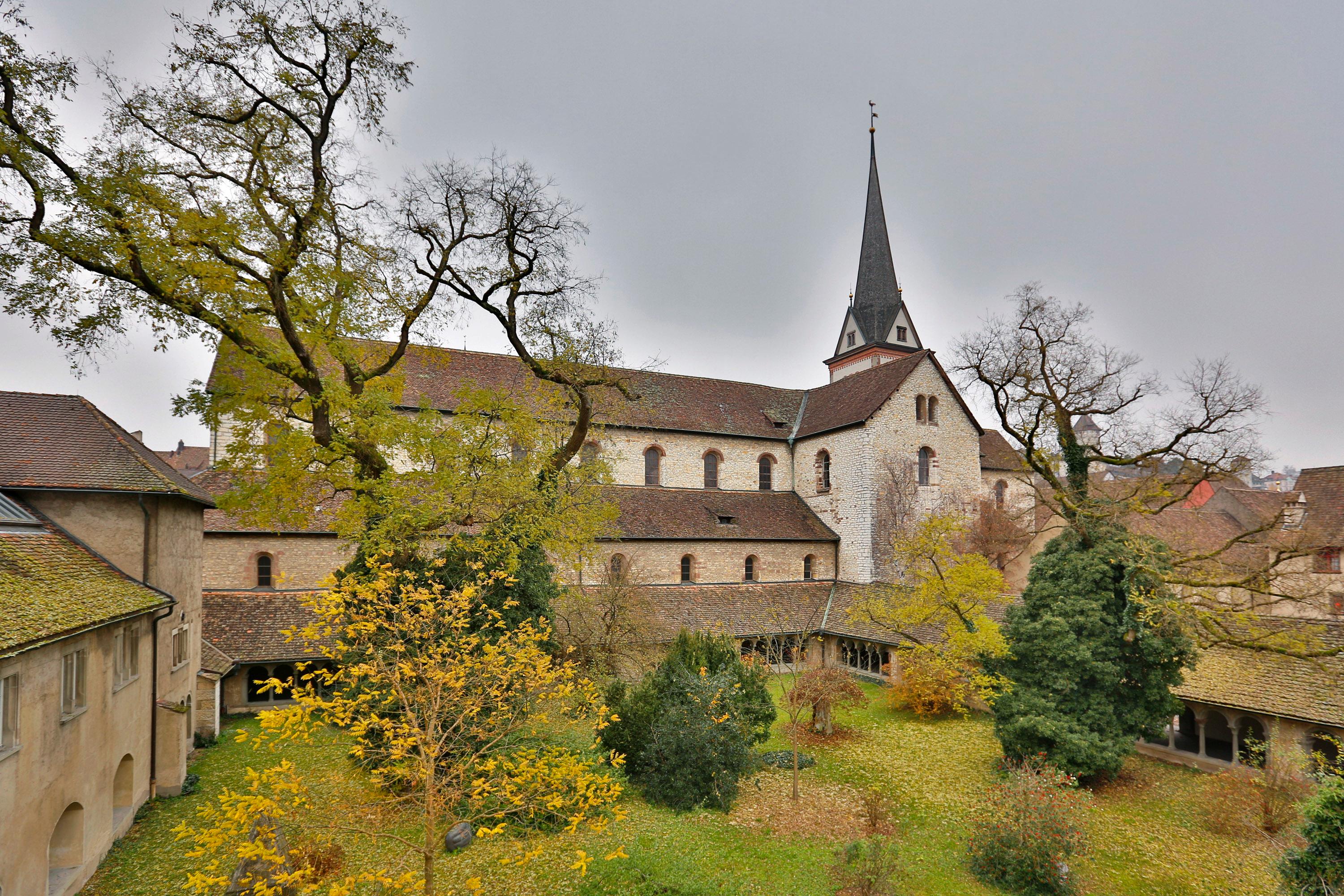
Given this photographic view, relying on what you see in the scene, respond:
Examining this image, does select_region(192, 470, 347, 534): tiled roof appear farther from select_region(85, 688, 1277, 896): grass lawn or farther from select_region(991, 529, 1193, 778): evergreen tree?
select_region(991, 529, 1193, 778): evergreen tree

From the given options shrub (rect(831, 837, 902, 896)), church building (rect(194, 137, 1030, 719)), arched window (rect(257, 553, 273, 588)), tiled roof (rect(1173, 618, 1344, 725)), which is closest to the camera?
shrub (rect(831, 837, 902, 896))

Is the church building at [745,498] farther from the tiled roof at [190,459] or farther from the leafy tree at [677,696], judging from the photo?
the tiled roof at [190,459]

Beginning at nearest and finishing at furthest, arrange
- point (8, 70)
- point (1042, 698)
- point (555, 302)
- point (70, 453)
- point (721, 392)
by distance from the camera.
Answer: point (8, 70) < point (70, 453) < point (1042, 698) < point (555, 302) < point (721, 392)

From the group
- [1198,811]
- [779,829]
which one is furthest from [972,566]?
[779,829]

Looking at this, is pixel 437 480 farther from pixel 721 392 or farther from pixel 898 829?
pixel 721 392

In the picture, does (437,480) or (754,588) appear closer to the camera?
(437,480)

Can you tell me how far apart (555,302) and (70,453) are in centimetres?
999

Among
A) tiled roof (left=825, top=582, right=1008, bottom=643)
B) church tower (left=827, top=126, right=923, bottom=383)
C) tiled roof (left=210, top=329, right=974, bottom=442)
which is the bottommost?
tiled roof (left=825, top=582, right=1008, bottom=643)

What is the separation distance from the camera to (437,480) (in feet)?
44.7

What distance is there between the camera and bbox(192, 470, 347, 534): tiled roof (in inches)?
798

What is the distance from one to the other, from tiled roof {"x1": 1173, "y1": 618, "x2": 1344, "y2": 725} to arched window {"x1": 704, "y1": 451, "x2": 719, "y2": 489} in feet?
56.5

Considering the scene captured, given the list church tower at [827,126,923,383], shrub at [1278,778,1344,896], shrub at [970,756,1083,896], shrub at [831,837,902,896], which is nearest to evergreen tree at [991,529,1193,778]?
shrub at [970,756,1083,896]

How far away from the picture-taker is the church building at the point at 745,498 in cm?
2114

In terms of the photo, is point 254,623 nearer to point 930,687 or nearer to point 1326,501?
point 930,687
